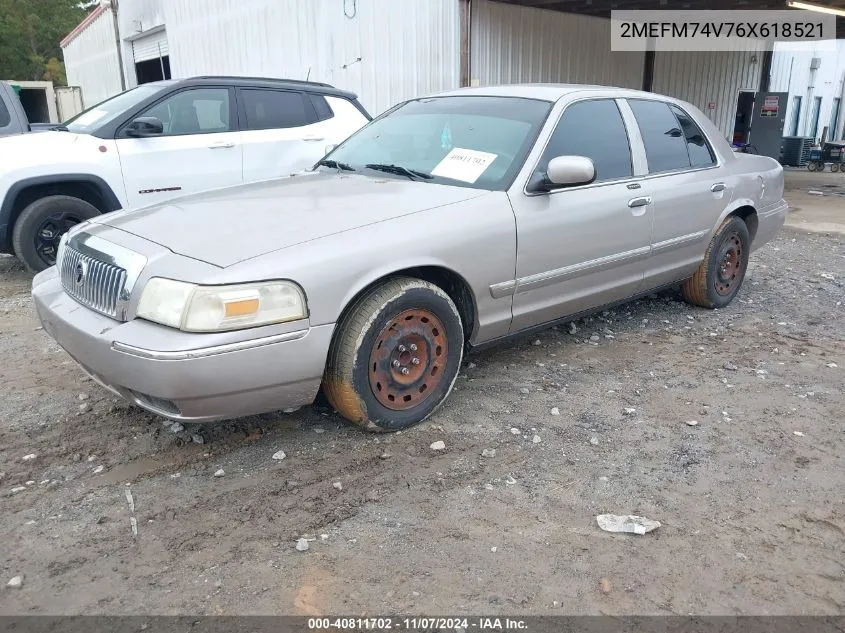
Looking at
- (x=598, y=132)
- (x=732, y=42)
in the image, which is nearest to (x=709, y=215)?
(x=598, y=132)

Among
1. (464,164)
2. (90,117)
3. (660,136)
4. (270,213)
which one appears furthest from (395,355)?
(90,117)

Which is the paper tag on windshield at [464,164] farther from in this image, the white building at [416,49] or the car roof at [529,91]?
the white building at [416,49]

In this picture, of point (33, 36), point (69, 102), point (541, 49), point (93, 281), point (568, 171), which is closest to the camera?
point (93, 281)

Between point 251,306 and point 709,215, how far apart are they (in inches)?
140

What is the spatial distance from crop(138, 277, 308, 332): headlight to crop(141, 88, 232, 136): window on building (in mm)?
4056

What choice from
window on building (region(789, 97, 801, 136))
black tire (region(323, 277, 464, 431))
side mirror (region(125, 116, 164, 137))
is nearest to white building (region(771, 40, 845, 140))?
window on building (region(789, 97, 801, 136))

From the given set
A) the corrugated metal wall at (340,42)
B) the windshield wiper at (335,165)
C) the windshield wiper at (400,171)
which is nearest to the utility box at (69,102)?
the corrugated metal wall at (340,42)

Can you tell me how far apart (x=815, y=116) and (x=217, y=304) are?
27147 millimetres

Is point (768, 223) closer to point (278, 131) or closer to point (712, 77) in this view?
point (278, 131)

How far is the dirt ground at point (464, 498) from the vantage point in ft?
7.59

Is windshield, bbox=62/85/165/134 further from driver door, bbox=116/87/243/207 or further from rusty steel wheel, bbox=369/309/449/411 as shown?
rusty steel wheel, bbox=369/309/449/411

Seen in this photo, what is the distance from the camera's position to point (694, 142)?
498cm

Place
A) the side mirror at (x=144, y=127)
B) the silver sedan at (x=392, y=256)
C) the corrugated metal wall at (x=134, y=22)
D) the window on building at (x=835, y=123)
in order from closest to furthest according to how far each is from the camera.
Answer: the silver sedan at (x=392, y=256) < the side mirror at (x=144, y=127) < the corrugated metal wall at (x=134, y=22) < the window on building at (x=835, y=123)

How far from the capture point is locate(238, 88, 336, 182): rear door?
6.70m
